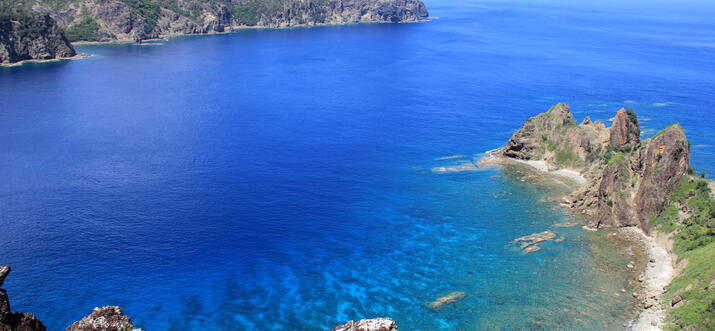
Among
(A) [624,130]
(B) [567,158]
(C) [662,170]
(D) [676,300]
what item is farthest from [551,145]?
(D) [676,300]

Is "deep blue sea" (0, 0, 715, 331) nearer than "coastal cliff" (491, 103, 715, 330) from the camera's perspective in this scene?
No

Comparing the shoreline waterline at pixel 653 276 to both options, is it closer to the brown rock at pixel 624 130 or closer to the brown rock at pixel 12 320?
the brown rock at pixel 624 130

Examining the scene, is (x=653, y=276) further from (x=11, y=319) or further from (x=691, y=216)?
(x=11, y=319)

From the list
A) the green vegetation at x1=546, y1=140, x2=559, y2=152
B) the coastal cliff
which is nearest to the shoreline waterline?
the coastal cliff

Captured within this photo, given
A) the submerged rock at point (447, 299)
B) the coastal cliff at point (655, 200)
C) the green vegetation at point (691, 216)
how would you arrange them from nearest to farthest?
the coastal cliff at point (655, 200) < the submerged rock at point (447, 299) < the green vegetation at point (691, 216)

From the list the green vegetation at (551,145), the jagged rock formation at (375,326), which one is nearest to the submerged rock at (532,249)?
the green vegetation at (551,145)

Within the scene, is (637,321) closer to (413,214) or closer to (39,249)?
(413,214)

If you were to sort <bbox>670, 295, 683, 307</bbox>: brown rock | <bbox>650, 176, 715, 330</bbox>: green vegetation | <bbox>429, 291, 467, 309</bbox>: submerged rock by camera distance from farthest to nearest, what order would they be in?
1. <bbox>429, 291, 467, 309</bbox>: submerged rock
2. <bbox>670, 295, 683, 307</bbox>: brown rock
3. <bbox>650, 176, 715, 330</bbox>: green vegetation

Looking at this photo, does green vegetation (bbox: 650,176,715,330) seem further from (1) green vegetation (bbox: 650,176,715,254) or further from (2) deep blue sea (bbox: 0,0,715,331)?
(2) deep blue sea (bbox: 0,0,715,331)
